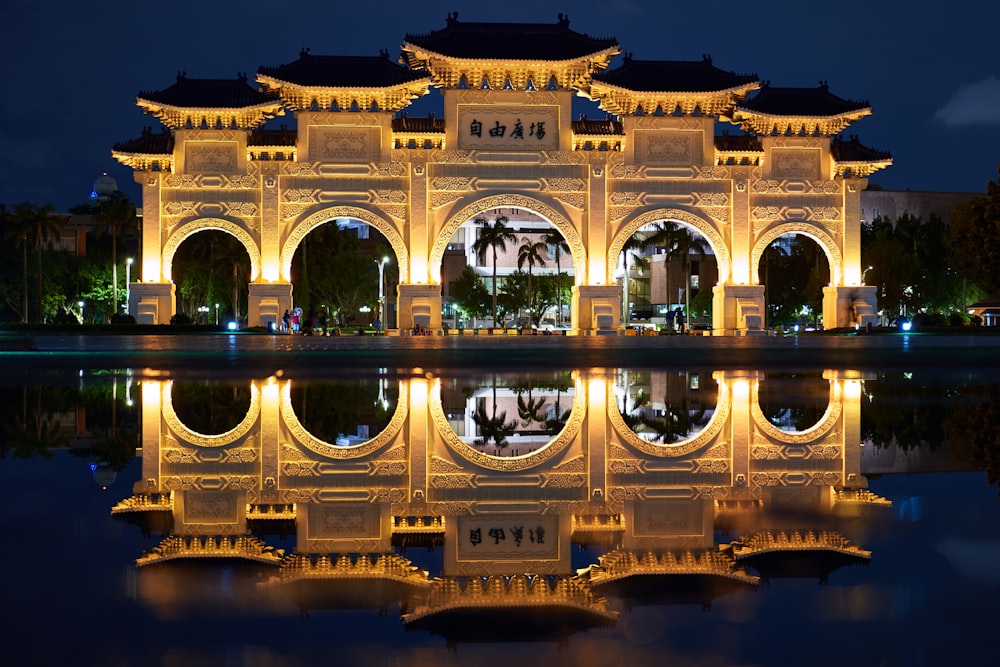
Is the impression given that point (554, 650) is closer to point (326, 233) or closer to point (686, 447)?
point (686, 447)

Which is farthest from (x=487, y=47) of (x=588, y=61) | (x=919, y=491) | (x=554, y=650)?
(x=554, y=650)

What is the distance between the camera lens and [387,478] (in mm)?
6211

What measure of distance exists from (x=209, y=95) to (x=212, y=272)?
1668cm

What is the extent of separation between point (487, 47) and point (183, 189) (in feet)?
36.1

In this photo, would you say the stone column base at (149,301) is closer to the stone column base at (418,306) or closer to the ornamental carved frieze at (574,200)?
the stone column base at (418,306)

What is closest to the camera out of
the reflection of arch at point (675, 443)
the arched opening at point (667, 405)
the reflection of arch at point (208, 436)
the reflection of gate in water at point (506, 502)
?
the reflection of gate in water at point (506, 502)

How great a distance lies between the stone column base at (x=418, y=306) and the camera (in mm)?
30312

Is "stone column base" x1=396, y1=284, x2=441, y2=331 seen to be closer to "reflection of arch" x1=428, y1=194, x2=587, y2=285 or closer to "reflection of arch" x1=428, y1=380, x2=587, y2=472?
"reflection of arch" x1=428, y1=194, x2=587, y2=285

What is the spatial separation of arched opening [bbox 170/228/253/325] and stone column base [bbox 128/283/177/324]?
1028 cm

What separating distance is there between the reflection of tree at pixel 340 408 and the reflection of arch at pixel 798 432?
146 inches

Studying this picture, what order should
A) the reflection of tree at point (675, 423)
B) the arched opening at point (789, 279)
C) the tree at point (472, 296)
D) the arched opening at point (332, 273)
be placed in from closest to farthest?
the reflection of tree at point (675, 423) < the arched opening at point (332, 273) < the arched opening at point (789, 279) < the tree at point (472, 296)

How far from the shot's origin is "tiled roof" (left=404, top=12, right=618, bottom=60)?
95.7 ft

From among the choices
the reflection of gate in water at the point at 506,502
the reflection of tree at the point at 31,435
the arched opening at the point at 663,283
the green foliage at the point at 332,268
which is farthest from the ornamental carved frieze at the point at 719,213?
the arched opening at the point at 663,283

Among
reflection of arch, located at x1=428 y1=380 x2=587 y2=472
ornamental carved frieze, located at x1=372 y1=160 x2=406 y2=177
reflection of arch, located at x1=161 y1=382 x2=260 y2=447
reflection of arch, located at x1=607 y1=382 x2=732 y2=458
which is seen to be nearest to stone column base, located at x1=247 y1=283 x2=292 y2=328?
ornamental carved frieze, located at x1=372 y1=160 x2=406 y2=177
